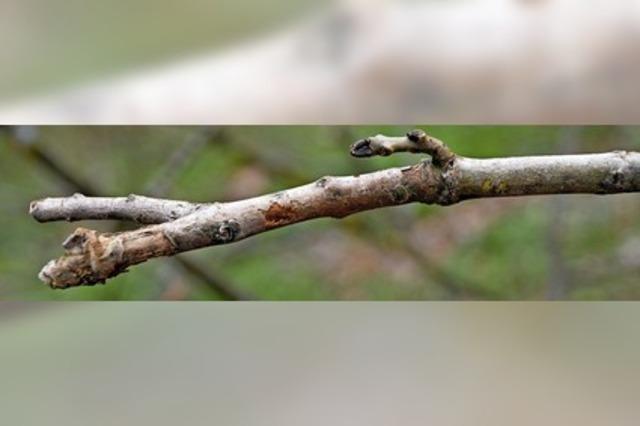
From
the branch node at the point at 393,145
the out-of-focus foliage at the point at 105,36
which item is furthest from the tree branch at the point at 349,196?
the out-of-focus foliage at the point at 105,36

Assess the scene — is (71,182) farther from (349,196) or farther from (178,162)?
(349,196)

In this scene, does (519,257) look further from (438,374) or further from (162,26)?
(162,26)

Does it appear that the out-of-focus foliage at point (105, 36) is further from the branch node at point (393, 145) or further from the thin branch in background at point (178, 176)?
the branch node at point (393, 145)


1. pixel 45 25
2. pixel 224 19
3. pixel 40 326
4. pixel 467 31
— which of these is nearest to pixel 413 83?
pixel 467 31

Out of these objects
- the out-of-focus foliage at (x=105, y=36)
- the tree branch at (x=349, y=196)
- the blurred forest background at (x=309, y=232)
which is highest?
the out-of-focus foliage at (x=105, y=36)

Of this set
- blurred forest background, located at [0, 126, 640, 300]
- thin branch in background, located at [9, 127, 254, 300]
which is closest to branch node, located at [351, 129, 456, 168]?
blurred forest background, located at [0, 126, 640, 300]

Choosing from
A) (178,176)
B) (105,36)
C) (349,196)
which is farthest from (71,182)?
(349,196)
